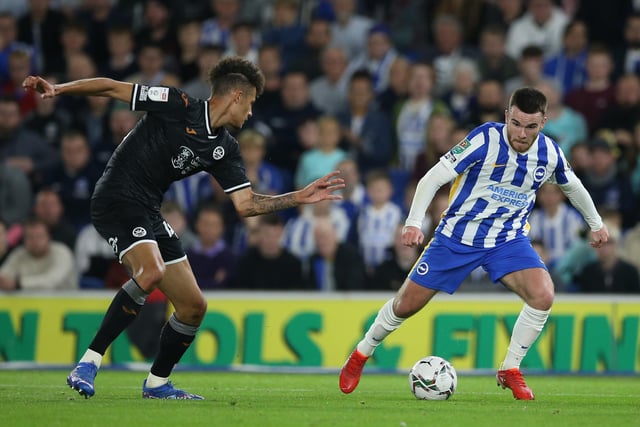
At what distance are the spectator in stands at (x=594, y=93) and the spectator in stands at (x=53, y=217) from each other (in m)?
6.68

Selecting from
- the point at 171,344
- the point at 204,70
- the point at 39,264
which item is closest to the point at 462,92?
the point at 204,70

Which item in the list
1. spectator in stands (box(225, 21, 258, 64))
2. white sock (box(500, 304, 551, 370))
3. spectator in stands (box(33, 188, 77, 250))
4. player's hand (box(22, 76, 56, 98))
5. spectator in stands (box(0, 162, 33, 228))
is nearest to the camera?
player's hand (box(22, 76, 56, 98))

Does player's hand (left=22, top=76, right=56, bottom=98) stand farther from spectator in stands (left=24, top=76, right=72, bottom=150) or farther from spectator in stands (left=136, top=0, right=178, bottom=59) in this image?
spectator in stands (left=136, top=0, right=178, bottom=59)

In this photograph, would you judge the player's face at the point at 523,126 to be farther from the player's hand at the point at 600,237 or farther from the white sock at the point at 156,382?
the white sock at the point at 156,382

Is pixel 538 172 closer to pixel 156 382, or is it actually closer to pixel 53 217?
pixel 156 382

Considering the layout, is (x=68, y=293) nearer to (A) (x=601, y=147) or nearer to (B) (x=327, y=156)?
(B) (x=327, y=156)

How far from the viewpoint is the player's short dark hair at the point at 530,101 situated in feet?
29.1

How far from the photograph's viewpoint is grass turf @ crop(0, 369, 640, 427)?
7.42 metres

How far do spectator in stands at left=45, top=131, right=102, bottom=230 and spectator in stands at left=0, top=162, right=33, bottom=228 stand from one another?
0.41 metres

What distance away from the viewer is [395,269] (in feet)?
46.0

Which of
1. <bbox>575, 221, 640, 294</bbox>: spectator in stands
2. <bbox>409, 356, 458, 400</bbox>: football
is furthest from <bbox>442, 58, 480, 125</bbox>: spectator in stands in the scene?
<bbox>409, 356, 458, 400</bbox>: football

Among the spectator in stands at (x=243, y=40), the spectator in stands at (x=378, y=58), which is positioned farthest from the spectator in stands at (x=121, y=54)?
the spectator in stands at (x=378, y=58)

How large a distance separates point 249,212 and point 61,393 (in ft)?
7.00

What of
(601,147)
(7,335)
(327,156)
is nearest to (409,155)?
(327,156)
